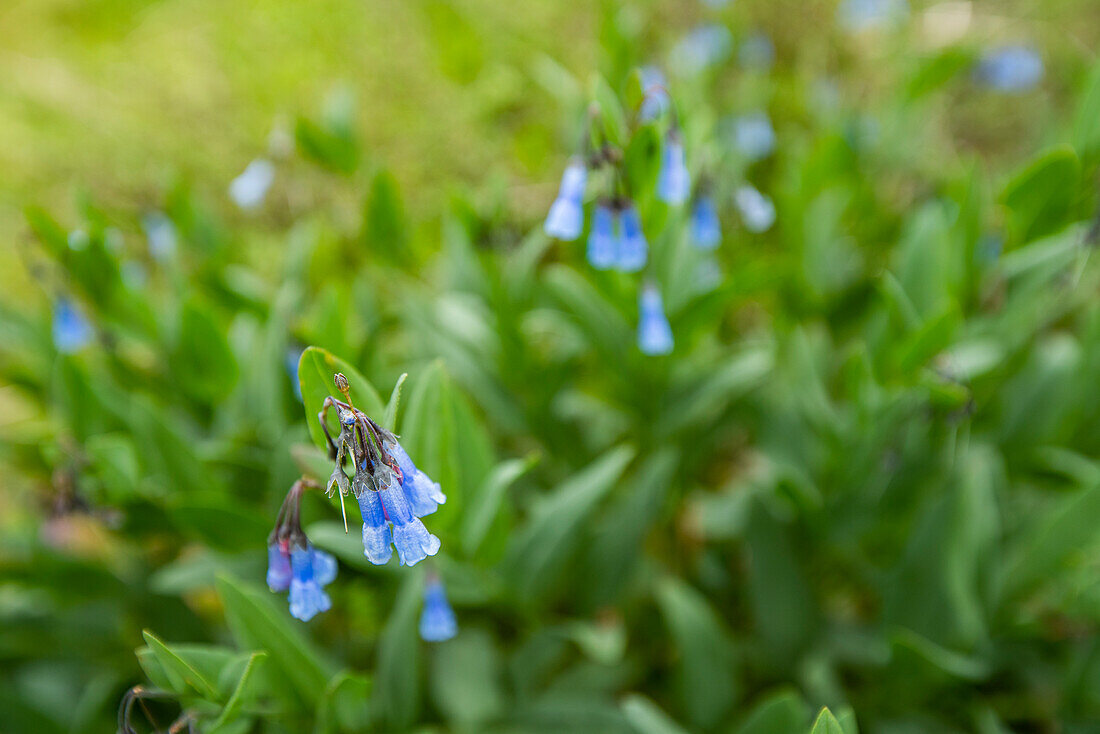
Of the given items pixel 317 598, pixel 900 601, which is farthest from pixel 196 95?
pixel 900 601

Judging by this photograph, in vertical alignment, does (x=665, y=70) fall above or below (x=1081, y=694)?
above

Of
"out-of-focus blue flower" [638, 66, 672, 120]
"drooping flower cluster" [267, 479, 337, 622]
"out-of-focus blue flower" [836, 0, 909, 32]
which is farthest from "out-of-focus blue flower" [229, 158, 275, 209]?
"out-of-focus blue flower" [836, 0, 909, 32]

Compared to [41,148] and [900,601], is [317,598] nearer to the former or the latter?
[900,601]

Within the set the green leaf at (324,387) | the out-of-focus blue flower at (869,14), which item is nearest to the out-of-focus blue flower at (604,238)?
the green leaf at (324,387)

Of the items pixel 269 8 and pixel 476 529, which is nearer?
pixel 476 529

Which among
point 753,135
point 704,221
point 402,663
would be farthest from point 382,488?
point 753,135

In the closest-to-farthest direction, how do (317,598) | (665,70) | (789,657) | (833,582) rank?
(317,598), (789,657), (833,582), (665,70)

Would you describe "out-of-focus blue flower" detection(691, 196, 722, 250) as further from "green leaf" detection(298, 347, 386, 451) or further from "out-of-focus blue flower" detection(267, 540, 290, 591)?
"out-of-focus blue flower" detection(267, 540, 290, 591)
